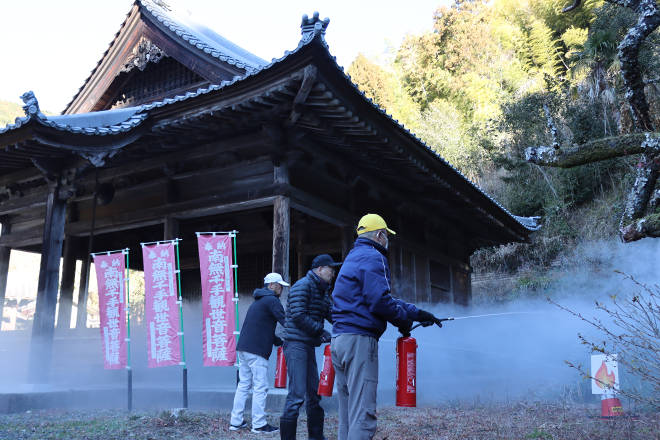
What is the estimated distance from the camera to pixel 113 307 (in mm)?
7277

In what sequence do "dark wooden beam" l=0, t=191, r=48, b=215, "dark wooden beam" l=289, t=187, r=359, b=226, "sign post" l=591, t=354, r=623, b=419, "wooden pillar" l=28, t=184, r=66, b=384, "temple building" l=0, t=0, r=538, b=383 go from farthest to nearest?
1. "dark wooden beam" l=0, t=191, r=48, b=215
2. "dark wooden beam" l=289, t=187, r=359, b=226
3. "wooden pillar" l=28, t=184, r=66, b=384
4. "temple building" l=0, t=0, r=538, b=383
5. "sign post" l=591, t=354, r=623, b=419

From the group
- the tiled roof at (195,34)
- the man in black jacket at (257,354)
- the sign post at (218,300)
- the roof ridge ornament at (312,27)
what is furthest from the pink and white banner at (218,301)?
the roof ridge ornament at (312,27)

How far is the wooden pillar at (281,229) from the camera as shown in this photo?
689 centimetres

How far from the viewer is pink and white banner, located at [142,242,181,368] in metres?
6.70

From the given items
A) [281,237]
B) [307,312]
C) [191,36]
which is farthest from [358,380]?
[191,36]

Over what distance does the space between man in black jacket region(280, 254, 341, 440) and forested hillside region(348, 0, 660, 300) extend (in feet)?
36.4

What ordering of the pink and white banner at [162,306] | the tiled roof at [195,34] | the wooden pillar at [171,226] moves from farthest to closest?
the tiled roof at [195,34] → the wooden pillar at [171,226] → the pink and white banner at [162,306]

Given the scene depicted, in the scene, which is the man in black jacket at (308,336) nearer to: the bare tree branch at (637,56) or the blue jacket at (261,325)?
the blue jacket at (261,325)

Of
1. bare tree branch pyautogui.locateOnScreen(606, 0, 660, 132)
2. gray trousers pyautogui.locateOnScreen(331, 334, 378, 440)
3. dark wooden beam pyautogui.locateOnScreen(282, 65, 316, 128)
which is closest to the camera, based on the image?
gray trousers pyautogui.locateOnScreen(331, 334, 378, 440)

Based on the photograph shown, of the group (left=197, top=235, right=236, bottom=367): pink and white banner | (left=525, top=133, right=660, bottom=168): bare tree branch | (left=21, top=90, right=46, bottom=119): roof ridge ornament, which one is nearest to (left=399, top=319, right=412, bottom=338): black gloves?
(left=525, top=133, right=660, bottom=168): bare tree branch

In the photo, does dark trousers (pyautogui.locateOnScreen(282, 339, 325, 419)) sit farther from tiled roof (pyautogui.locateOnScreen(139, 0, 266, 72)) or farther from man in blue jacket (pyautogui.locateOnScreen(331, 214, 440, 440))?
tiled roof (pyautogui.locateOnScreen(139, 0, 266, 72))

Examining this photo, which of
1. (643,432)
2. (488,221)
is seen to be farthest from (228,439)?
(488,221)

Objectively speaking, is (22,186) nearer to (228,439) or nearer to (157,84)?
(157,84)

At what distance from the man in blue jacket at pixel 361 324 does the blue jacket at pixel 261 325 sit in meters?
2.14
